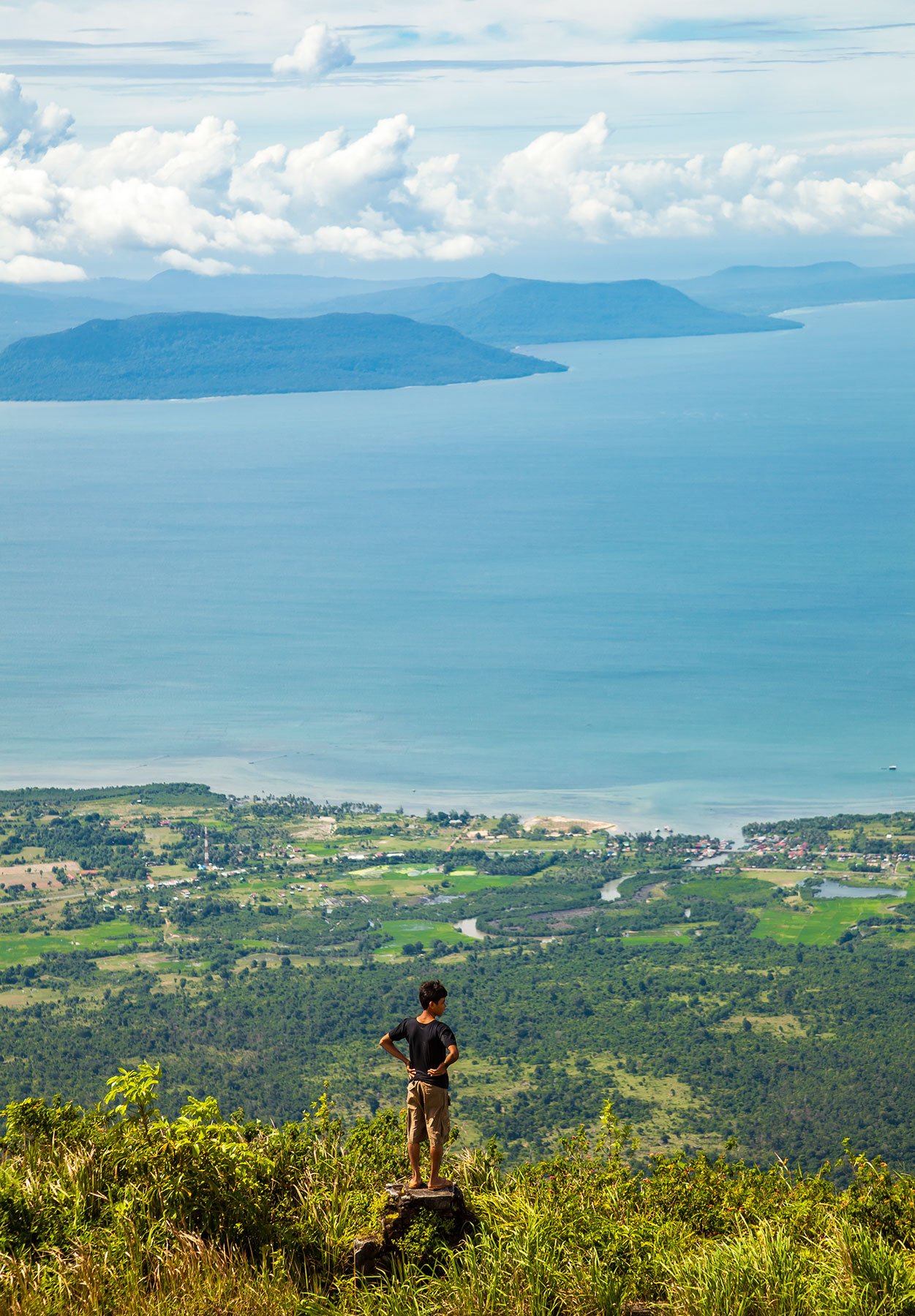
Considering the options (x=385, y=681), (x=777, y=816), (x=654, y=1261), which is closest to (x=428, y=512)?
(x=385, y=681)

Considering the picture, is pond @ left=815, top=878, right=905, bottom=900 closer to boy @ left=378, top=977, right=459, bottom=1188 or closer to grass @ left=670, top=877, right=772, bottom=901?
grass @ left=670, top=877, right=772, bottom=901

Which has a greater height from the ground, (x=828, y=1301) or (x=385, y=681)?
(x=385, y=681)

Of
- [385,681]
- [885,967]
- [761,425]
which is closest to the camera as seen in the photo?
[885,967]

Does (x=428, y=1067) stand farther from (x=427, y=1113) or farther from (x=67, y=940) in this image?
(x=67, y=940)

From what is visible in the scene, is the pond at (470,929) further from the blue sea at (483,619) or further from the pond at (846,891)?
A: the pond at (846,891)

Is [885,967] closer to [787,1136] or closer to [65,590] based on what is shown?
[787,1136]

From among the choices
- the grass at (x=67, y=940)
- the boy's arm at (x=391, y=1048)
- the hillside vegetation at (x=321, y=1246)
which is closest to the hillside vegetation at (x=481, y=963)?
the grass at (x=67, y=940)

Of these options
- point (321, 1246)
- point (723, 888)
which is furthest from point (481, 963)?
point (321, 1246)
